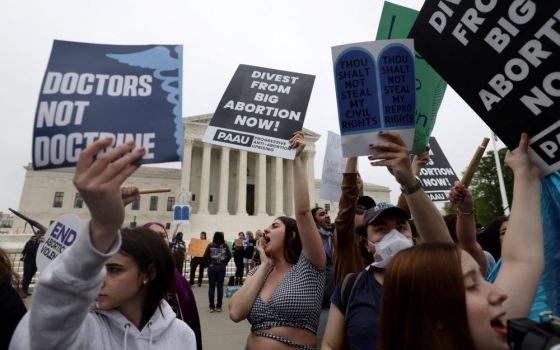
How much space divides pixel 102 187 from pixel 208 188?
40148 millimetres

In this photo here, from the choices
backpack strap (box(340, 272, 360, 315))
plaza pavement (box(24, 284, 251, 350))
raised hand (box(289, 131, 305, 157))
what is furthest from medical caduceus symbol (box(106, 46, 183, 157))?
plaza pavement (box(24, 284, 251, 350))

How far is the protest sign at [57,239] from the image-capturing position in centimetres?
388

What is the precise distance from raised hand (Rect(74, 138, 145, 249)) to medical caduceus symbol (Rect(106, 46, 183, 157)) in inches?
35.9

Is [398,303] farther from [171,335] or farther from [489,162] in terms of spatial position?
[489,162]

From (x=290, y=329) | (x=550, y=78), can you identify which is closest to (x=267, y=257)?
(x=290, y=329)

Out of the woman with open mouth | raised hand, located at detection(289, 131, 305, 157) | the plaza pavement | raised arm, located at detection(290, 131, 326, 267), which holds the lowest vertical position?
the plaza pavement

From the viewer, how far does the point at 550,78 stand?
5.24ft

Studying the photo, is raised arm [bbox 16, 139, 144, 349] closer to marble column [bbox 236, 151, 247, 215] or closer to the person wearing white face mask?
the person wearing white face mask

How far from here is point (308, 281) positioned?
2.57 metres

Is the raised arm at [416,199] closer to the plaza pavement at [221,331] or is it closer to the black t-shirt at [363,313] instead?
the black t-shirt at [363,313]

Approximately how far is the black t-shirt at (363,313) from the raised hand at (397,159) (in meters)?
0.65

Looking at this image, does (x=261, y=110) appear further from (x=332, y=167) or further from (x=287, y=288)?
(x=332, y=167)

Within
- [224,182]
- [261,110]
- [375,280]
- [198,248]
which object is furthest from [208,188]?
[375,280]

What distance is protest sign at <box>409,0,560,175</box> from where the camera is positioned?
159 cm
